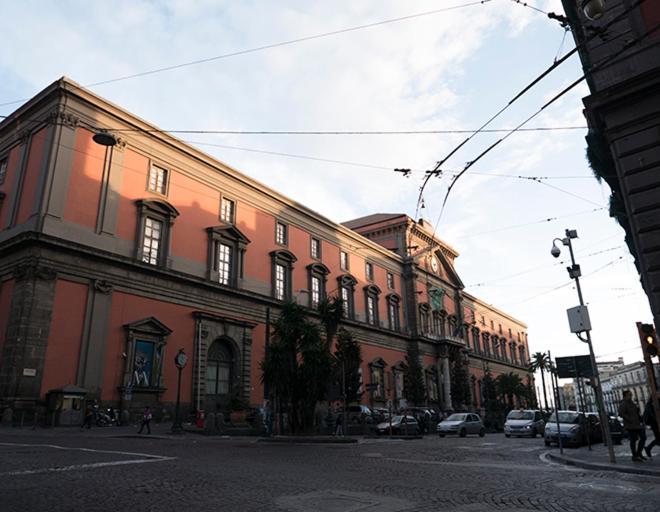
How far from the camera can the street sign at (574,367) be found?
48.5 ft

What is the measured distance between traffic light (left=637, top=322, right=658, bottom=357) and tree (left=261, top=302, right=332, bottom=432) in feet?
39.4

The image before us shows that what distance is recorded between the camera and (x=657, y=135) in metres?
12.0

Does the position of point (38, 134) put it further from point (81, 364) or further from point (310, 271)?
point (310, 271)

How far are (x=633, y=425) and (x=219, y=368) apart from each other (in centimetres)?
2365

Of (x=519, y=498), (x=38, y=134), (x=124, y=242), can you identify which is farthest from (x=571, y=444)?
(x=38, y=134)

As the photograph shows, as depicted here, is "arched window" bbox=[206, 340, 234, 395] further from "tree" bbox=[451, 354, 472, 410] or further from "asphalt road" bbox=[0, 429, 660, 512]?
"tree" bbox=[451, 354, 472, 410]

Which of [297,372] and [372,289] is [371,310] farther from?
[297,372]

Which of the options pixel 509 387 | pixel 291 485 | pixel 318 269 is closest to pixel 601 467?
pixel 291 485

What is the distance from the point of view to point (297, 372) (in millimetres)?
20344

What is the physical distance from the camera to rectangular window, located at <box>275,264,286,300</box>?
121 feet

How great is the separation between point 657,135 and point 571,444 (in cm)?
1190

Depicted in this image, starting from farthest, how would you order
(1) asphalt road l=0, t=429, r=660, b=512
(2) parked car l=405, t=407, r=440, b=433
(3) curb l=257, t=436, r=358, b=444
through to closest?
1. (2) parked car l=405, t=407, r=440, b=433
2. (3) curb l=257, t=436, r=358, b=444
3. (1) asphalt road l=0, t=429, r=660, b=512

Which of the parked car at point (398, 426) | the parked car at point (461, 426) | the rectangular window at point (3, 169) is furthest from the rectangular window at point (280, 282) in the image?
the rectangular window at point (3, 169)

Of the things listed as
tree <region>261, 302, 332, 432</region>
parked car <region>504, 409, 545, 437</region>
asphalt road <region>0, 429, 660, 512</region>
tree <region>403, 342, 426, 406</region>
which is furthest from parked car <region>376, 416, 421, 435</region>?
tree <region>403, 342, 426, 406</region>
